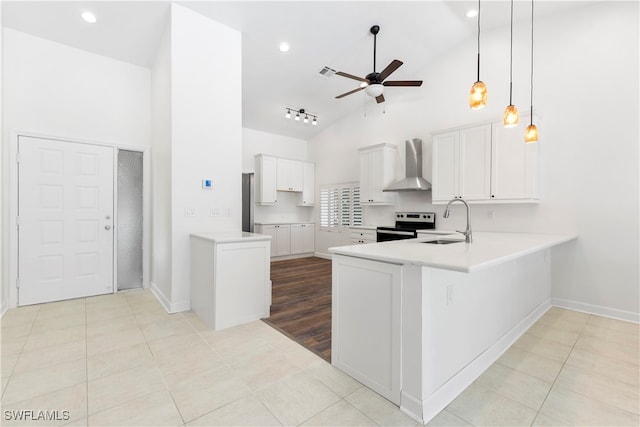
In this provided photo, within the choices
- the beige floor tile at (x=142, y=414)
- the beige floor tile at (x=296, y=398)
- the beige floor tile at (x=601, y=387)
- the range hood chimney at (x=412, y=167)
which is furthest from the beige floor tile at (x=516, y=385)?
the range hood chimney at (x=412, y=167)

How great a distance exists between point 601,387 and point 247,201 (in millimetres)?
5729

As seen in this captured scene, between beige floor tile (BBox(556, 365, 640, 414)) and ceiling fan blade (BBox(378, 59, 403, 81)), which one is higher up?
ceiling fan blade (BBox(378, 59, 403, 81))

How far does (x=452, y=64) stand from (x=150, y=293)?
579 centimetres

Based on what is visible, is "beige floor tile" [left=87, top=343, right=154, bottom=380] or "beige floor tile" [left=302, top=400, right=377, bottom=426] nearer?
"beige floor tile" [left=302, top=400, right=377, bottom=426]

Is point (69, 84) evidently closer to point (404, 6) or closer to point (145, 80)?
point (145, 80)

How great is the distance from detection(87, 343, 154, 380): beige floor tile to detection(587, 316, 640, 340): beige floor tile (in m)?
4.35

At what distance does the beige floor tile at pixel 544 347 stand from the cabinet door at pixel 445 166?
209 centimetres

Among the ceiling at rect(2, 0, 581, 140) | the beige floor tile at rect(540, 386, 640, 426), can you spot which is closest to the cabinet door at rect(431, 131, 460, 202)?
the ceiling at rect(2, 0, 581, 140)

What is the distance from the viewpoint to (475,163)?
12.9 feet

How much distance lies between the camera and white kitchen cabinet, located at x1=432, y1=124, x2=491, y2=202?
383 centimetres

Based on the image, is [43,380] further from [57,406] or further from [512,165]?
[512,165]

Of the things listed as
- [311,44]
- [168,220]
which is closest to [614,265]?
[311,44]

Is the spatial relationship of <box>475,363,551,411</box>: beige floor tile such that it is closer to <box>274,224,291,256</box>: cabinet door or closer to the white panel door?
the white panel door

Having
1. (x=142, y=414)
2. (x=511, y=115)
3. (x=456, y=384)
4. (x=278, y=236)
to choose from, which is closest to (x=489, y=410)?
(x=456, y=384)
